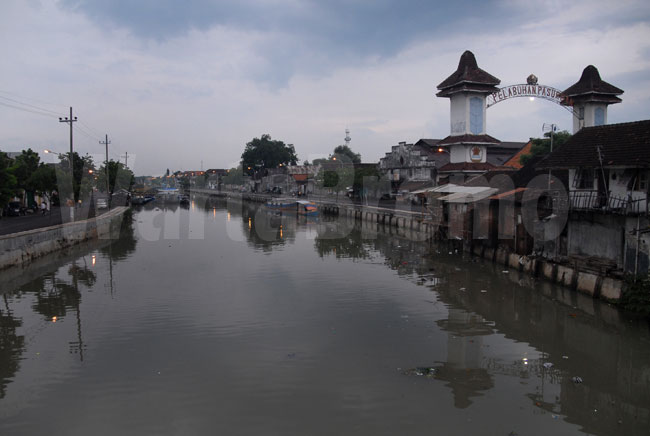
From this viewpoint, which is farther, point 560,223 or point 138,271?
point 138,271

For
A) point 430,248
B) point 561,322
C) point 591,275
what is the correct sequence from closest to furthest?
point 561,322 → point 591,275 → point 430,248

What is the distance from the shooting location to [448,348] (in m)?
15.1

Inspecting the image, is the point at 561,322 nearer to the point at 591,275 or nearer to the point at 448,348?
the point at 591,275

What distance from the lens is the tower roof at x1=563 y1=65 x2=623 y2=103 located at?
3456cm

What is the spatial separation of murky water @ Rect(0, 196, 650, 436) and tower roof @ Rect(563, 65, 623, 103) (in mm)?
16706

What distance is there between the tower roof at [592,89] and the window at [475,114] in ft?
19.4

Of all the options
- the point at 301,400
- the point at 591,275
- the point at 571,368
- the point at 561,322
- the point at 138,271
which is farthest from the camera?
the point at 138,271

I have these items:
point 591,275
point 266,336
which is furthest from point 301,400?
point 591,275

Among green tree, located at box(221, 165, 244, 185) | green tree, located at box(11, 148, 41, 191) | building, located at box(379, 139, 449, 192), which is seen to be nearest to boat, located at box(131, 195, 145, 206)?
green tree, located at box(11, 148, 41, 191)

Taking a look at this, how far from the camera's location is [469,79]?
3553 centimetres

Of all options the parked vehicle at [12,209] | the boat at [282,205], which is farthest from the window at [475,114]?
the boat at [282,205]

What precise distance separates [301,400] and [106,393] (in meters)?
4.69

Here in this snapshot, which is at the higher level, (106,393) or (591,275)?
(591,275)

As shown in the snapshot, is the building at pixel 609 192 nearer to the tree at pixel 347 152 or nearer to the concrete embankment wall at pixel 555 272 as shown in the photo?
the concrete embankment wall at pixel 555 272
